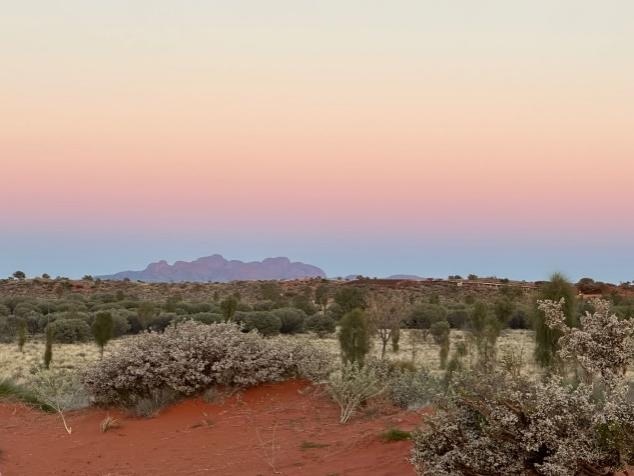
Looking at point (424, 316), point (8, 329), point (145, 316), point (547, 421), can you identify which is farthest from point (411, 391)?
point (8, 329)

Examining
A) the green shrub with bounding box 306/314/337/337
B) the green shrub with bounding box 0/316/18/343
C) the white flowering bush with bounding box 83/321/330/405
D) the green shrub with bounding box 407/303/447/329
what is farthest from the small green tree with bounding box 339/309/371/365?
the green shrub with bounding box 0/316/18/343

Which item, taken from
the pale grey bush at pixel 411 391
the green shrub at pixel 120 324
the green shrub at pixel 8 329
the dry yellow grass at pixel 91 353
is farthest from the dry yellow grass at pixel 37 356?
the pale grey bush at pixel 411 391

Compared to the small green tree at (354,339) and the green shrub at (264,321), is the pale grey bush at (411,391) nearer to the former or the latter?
the small green tree at (354,339)

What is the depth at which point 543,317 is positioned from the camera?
52.7 ft

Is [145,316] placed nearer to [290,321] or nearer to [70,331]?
[70,331]

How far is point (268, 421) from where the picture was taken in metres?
11.4

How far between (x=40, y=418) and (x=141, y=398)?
2.14 m

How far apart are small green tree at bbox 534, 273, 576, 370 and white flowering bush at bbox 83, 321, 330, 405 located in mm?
5606

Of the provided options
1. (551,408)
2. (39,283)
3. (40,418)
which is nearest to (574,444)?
(551,408)

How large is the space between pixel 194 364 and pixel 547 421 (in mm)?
7568

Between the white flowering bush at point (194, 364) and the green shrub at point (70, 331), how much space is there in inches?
893

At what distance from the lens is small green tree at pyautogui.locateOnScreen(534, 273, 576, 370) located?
16.2 metres

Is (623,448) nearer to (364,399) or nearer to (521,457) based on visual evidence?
(521,457)

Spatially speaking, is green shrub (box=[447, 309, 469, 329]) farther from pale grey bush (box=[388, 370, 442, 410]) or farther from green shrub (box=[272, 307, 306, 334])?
pale grey bush (box=[388, 370, 442, 410])
